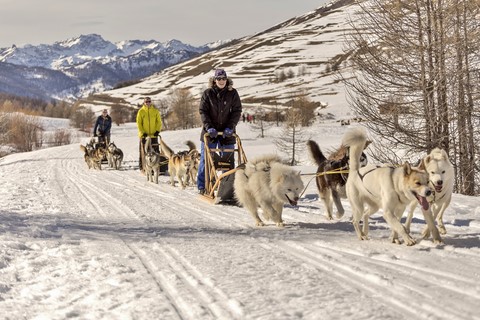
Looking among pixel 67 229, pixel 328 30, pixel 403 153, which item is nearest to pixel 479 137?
pixel 403 153

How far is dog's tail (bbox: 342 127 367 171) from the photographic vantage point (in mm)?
5031

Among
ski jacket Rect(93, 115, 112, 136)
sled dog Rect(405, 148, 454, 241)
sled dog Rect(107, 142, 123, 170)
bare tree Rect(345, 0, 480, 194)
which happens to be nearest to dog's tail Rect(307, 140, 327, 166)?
sled dog Rect(405, 148, 454, 241)

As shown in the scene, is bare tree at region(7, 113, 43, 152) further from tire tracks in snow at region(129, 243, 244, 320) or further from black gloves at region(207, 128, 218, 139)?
tire tracks in snow at region(129, 243, 244, 320)

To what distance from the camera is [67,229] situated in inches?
231

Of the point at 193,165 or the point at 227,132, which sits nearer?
the point at 227,132

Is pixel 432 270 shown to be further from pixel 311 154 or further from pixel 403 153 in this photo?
pixel 403 153

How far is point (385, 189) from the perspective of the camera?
183 inches

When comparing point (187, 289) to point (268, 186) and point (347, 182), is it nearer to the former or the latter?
point (347, 182)

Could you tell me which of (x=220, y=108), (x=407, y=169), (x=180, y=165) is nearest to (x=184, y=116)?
(x=180, y=165)

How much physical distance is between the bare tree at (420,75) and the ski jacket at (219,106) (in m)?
5.02

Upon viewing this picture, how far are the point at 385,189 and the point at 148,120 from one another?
384 inches

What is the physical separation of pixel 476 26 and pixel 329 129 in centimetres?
4073

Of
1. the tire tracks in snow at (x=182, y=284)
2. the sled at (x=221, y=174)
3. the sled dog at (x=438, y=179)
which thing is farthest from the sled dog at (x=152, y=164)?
the sled dog at (x=438, y=179)

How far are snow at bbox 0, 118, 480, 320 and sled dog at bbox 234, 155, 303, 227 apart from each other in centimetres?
25
